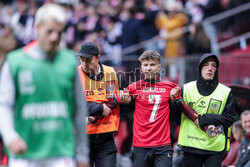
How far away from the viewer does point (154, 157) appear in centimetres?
660

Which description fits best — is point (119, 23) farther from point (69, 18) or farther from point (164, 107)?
point (164, 107)

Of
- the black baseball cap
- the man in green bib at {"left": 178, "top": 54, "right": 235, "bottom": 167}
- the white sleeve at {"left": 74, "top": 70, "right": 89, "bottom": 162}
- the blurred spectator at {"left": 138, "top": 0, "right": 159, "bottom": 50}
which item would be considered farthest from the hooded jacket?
the blurred spectator at {"left": 138, "top": 0, "right": 159, "bottom": 50}

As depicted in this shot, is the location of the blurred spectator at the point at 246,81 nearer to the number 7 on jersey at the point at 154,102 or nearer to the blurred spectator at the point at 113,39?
the number 7 on jersey at the point at 154,102

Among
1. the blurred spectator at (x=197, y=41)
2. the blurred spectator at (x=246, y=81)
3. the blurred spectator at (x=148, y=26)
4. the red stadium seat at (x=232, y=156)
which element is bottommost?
the red stadium seat at (x=232, y=156)

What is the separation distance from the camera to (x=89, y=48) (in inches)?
260

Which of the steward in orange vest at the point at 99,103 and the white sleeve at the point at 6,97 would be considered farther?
the steward in orange vest at the point at 99,103

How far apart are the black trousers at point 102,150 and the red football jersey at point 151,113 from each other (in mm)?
351

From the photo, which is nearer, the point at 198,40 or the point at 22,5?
the point at 198,40

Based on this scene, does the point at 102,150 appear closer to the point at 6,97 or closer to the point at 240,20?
the point at 6,97

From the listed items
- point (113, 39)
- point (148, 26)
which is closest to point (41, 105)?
point (148, 26)

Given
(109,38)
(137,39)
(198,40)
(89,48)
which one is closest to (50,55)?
(89,48)

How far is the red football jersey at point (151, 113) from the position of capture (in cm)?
659

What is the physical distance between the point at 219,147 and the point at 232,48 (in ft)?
24.5

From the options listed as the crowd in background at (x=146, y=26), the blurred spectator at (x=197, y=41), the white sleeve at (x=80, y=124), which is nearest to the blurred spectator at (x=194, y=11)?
the crowd in background at (x=146, y=26)
